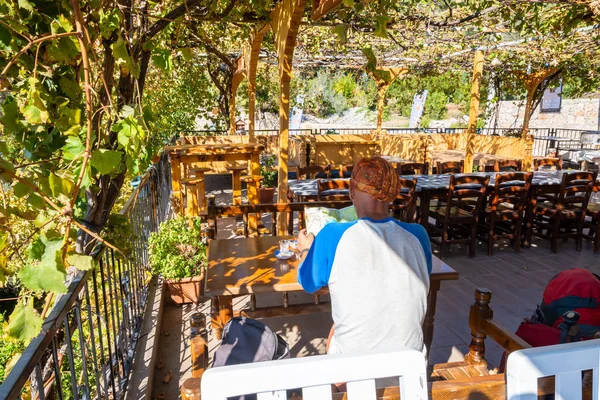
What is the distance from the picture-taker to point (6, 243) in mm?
1081

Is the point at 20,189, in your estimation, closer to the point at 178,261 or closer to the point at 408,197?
the point at 178,261

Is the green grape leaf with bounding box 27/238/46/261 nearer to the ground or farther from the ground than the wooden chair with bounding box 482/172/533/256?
farther from the ground

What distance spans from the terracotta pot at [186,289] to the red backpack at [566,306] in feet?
8.34

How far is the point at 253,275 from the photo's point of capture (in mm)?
2387

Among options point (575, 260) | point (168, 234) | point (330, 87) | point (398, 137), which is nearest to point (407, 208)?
point (575, 260)

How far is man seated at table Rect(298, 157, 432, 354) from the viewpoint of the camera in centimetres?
155

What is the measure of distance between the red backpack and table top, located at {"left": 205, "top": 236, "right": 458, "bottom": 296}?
48cm

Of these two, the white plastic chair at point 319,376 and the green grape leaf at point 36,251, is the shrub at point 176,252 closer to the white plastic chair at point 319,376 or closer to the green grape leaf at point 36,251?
the green grape leaf at point 36,251

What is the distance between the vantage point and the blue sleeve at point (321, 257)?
64.4 inches

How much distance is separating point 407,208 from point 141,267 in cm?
286

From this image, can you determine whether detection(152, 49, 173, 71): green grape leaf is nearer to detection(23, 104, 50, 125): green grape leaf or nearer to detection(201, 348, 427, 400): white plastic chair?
detection(23, 104, 50, 125): green grape leaf

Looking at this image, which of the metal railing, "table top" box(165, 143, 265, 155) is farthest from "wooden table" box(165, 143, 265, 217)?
the metal railing

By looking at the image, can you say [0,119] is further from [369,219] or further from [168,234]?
[168,234]

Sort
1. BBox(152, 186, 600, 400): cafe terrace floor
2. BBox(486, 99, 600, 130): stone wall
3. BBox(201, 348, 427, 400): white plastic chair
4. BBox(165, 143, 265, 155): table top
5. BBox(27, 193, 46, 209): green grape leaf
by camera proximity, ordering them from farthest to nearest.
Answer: BBox(486, 99, 600, 130): stone wall < BBox(165, 143, 265, 155): table top < BBox(152, 186, 600, 400): cafe terrace floor < BBox(27, 193, 46, 209): green grape leaf < BBox(201, 348, 427, 400): white plastic chair
